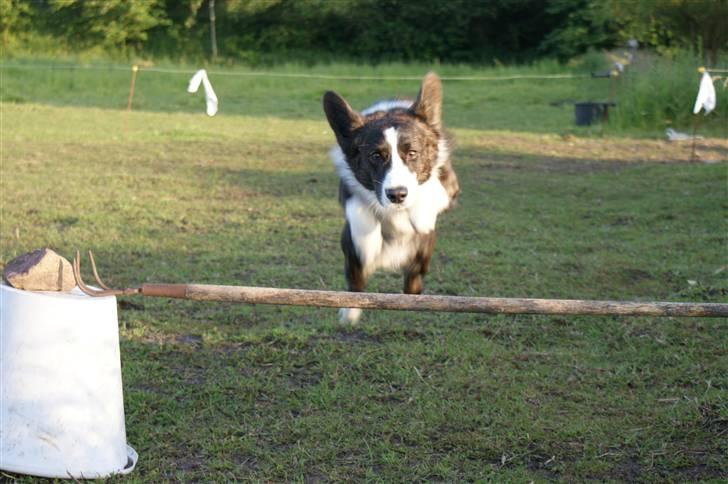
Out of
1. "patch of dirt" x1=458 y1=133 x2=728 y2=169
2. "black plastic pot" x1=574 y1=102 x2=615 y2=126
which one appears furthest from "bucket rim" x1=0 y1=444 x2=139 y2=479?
"black plastic pot" x1=574 y1=102 x2=615 y2=126

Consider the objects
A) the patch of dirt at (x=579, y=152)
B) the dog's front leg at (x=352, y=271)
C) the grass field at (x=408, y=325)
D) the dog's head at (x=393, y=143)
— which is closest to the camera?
the grass field at (x=408, y=325)

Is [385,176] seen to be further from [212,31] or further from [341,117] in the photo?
[212,31]

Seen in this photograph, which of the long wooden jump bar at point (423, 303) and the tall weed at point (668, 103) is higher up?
the tall weed at point (668, 103)

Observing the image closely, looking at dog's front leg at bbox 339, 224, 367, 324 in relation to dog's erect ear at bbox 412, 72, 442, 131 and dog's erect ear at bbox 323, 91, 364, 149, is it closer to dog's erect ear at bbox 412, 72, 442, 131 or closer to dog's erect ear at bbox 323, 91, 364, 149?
dog's erect ear at bbox 323, 91, 364, 149

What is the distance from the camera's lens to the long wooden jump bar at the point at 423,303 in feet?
10.7

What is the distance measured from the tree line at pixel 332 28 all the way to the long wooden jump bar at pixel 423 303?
29.7 meters

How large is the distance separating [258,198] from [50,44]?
2380 cm

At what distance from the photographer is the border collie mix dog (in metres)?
4.80

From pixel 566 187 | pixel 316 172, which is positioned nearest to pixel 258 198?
pixel 316 172

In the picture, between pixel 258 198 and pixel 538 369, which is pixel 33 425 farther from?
pixel 258 198

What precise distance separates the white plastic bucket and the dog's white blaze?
1.75 metres

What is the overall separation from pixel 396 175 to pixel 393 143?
186mm

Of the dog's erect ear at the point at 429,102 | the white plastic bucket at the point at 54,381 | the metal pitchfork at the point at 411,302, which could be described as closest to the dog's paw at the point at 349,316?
the dog's erect ear at the point at 429,102

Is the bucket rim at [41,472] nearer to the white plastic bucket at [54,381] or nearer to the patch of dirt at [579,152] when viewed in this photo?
the white plastic bucket at [54,381]
